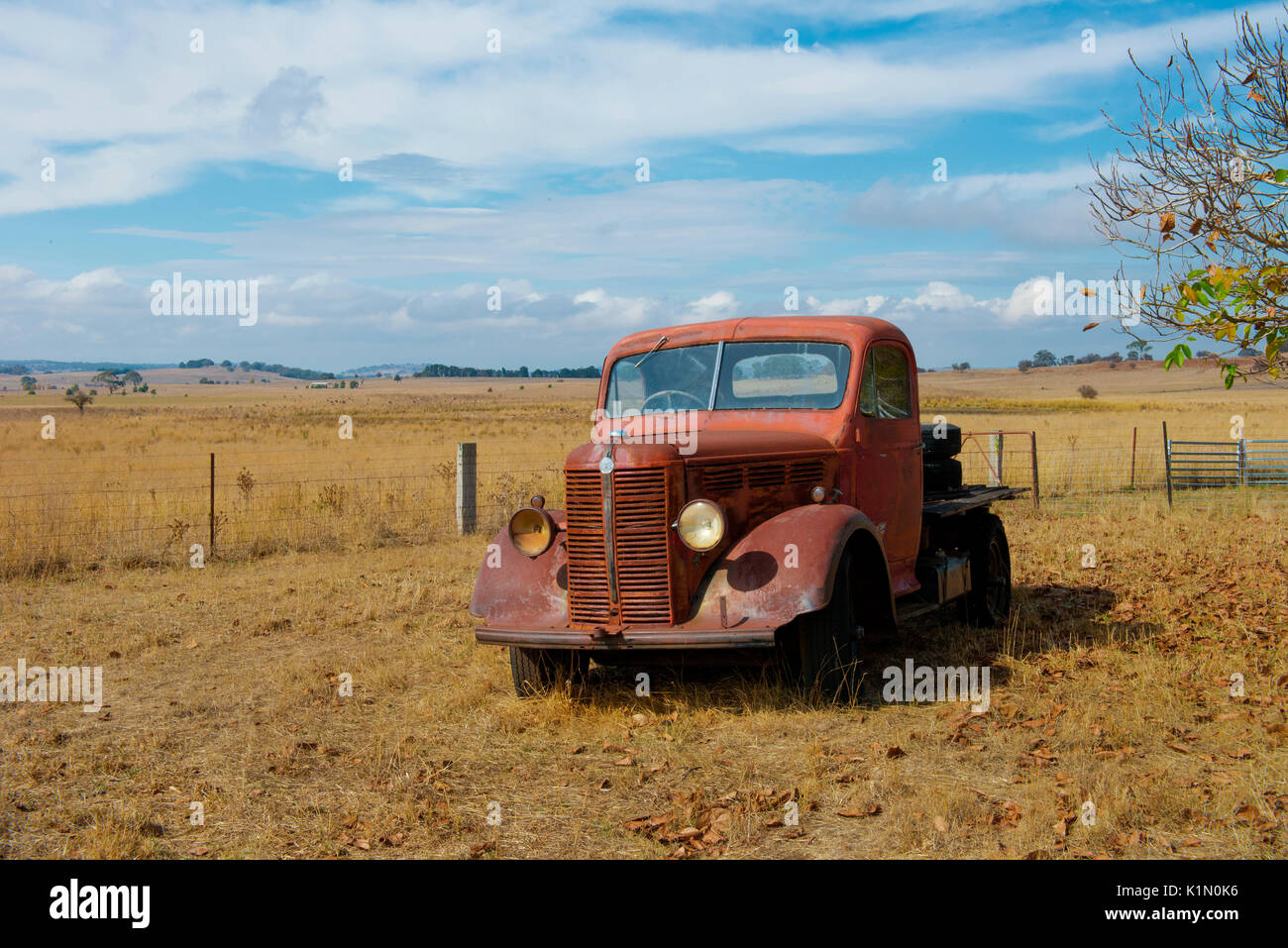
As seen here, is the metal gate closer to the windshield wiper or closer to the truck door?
the truck door

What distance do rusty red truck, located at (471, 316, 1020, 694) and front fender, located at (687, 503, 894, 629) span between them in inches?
0.4

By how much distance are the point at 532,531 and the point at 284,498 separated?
9.75m

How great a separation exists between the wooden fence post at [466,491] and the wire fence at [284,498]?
10 centimetres

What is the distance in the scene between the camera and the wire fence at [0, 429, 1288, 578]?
11.8 m

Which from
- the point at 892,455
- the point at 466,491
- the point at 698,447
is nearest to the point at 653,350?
the point at 698,447

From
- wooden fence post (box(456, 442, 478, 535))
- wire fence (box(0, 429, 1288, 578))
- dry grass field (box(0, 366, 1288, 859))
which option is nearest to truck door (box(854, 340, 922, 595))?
dry grass field (box(0, 366, 1288, 859))

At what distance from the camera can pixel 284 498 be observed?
15.2 m

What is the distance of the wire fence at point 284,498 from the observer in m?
11.8

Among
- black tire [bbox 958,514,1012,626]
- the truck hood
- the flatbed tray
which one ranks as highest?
the truck hood

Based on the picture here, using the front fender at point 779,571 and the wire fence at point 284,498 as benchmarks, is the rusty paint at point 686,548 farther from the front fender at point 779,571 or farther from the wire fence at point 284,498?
the wire fence at point 284,498

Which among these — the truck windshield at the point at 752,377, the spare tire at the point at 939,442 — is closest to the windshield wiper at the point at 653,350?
the truck windshield at the point at 752,377

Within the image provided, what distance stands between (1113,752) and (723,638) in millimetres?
2043
